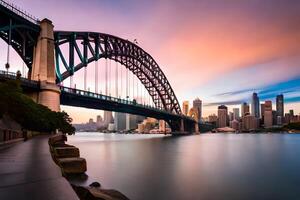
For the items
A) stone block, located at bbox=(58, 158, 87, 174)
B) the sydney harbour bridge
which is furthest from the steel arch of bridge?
stone block, located at bbox=(58, 158, 87, 174)

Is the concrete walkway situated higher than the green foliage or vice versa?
the green foliage

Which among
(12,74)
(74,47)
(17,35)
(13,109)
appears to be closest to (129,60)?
(74,47)

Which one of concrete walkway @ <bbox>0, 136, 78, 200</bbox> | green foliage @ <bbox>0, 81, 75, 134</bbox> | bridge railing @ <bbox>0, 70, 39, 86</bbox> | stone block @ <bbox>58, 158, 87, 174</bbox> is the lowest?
stone block @ <bbox>58, 158, 87, 174</bbox>

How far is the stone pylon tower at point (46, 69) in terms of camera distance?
1993 inches

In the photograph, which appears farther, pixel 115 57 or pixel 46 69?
pixel 115 57

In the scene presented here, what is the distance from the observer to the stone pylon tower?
50625mm

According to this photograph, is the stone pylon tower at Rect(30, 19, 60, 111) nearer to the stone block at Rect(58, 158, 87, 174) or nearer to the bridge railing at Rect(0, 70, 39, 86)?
the bridge railing at Rect(0, 70, 39, 86)

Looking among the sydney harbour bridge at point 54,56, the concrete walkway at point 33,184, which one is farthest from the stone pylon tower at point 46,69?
the concrete walkway at point 33,184

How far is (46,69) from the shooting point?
54062 millimetres

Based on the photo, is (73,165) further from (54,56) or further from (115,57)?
(115,57)

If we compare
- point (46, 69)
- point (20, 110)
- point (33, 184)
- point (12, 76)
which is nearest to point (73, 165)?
point (33, 184)

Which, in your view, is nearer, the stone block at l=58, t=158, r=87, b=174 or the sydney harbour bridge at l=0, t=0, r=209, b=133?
the stone block at l=58, t=158, r=87, b=174

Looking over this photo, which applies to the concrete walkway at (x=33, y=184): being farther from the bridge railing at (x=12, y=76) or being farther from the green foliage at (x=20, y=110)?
the bridge railing at (x=12, y=76)

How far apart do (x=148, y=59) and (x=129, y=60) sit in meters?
15.6
